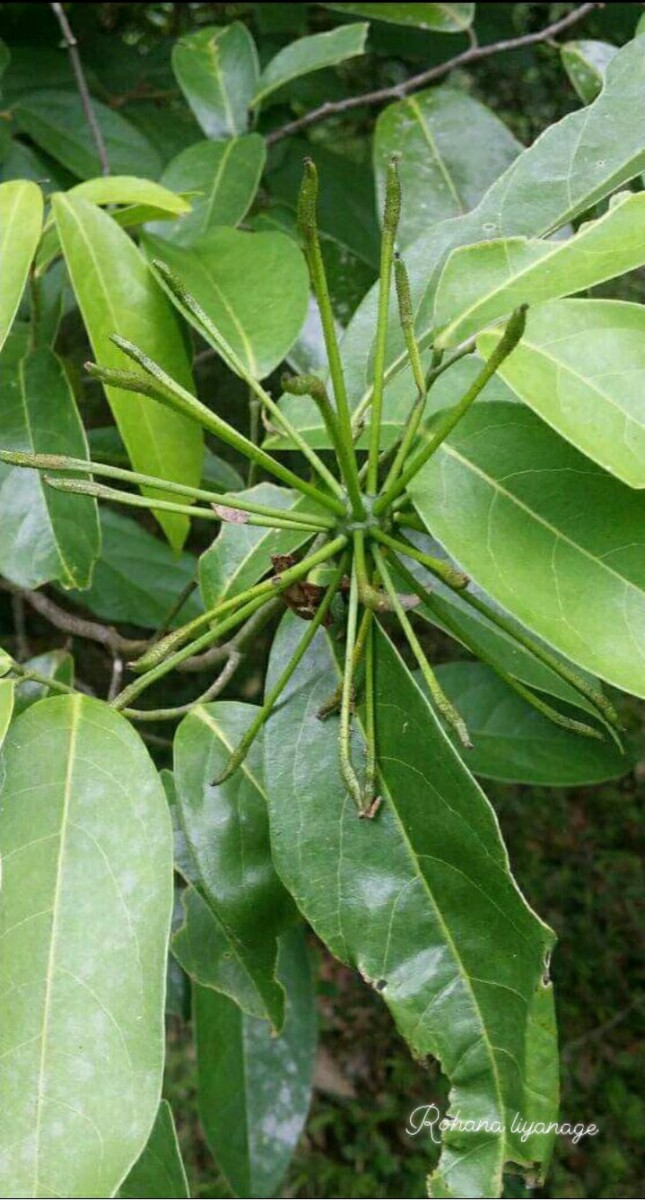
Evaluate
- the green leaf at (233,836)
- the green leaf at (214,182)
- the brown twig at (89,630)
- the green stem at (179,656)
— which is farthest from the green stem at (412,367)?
the green leaf at (214,182)

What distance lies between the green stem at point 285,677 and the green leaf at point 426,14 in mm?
868

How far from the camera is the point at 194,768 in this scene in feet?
2.35

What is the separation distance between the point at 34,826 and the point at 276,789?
0.48 ft

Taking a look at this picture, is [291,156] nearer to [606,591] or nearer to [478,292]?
[478,292]

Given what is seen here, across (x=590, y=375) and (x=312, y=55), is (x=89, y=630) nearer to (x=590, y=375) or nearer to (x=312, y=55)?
(x=590, y=375)

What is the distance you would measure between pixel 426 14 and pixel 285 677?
0.95 metres

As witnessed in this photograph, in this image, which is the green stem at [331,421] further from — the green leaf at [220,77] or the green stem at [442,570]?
the green leaf at [220,77]

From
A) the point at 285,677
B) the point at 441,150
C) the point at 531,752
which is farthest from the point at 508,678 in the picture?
the point at 441,150

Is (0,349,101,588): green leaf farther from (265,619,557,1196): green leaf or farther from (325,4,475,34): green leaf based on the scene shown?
(325,4,475,34): green leaf

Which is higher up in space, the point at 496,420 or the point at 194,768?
the point at 496,420

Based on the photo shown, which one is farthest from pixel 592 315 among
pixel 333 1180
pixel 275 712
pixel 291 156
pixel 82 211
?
pixel 333 1180

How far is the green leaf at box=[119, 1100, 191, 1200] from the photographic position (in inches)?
30.2

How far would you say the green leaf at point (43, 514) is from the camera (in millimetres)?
837

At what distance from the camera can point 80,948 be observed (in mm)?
550
